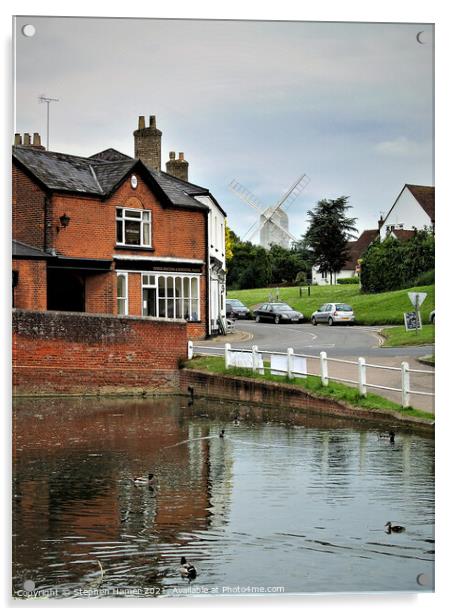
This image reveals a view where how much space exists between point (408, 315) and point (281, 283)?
5.12 feet

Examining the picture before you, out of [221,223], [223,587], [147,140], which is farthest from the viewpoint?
[221,223]

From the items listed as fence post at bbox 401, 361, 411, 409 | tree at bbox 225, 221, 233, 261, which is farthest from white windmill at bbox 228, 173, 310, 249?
fence post at bbox 401, 361, 411, 409

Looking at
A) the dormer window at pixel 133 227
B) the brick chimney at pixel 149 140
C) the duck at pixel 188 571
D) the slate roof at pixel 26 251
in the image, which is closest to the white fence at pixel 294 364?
the dormer window at pixel 133 227

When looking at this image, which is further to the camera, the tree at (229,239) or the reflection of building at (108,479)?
the tree at (229,239)

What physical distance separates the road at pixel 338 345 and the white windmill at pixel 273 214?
4.81 ft

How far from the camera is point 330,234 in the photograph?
11.3 m

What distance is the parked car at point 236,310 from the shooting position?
12203 mm

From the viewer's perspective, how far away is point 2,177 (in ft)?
31.4

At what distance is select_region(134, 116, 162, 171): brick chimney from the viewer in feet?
34.5

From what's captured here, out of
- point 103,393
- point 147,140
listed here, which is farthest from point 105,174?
point 103,393

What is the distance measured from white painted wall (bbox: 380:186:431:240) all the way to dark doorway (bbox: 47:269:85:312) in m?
4.20

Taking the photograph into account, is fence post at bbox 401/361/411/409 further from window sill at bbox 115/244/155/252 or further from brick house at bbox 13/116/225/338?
window sill at bbox 115/244/155/252

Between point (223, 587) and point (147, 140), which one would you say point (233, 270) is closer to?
point (147, 140)

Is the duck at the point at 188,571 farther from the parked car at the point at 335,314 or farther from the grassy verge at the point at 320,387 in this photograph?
the grassy verge at the point at 320,387
